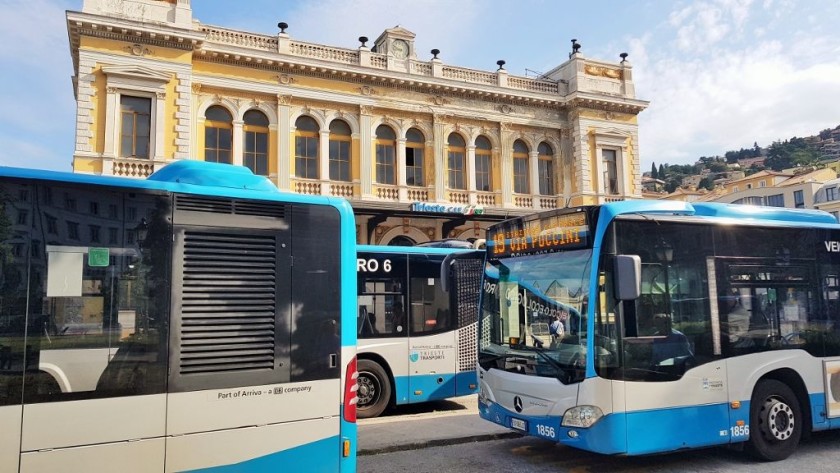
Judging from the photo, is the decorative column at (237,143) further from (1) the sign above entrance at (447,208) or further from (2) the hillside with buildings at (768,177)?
(2) the hillside with buildings at (768,177)

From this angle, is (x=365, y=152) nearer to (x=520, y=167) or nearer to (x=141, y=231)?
(x=520, y=167)

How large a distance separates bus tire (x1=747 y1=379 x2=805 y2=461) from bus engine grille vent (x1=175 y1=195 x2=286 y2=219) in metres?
5.73

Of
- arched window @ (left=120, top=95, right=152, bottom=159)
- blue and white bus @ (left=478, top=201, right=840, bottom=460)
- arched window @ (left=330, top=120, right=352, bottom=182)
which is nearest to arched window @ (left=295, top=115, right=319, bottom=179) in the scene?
arched window @ (left=330, top=120, right=352, bottom=182)

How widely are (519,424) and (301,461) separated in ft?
9.31

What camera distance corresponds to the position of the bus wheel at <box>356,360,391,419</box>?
979 centimetres

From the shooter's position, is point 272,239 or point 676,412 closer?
point 272,239

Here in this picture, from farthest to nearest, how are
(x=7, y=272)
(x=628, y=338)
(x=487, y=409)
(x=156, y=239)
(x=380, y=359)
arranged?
(x=380, y=359) → (x=487, y=409) → (x=628, y=338) → (x=156, y=239) → (x=7, y=272)

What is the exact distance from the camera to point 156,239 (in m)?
4.16

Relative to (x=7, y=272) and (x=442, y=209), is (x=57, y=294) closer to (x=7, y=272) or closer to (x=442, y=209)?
(x=7, y=272)

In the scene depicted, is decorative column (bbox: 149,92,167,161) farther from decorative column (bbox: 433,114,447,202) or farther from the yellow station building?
decorative column (bbox: 433,114,447,202)

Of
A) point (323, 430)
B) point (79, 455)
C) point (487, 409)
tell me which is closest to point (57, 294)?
point (79, 455)

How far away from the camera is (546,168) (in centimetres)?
2738

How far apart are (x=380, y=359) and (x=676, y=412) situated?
17.0ft

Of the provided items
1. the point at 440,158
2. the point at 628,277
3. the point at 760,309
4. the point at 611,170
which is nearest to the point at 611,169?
the point at 611,170
